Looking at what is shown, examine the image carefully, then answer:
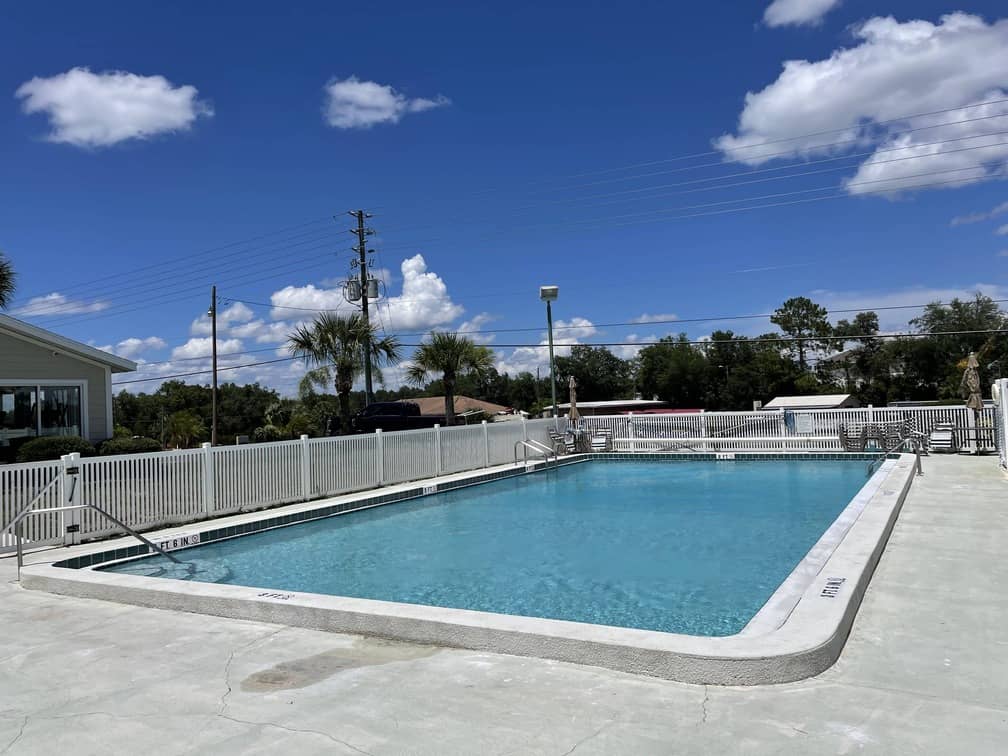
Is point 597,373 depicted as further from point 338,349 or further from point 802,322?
point 338,349

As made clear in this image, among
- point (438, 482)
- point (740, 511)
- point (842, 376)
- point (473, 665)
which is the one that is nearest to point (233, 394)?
point (842, 376)

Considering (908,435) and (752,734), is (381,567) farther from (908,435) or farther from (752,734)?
(908,435)

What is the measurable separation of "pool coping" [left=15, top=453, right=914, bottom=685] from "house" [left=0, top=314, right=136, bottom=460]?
10.9 m

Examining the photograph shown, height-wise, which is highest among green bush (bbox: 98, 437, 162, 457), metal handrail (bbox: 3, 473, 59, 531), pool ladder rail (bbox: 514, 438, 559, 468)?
green bush (bbox: 98, 437, 162, 457)

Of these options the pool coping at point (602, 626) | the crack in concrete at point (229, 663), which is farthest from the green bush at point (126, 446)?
the crack in concrete at point (229, 663)

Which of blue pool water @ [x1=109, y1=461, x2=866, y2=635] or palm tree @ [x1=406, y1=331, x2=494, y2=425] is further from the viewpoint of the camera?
palm tree @ [x1=406, y1=331, x2=494, y2=425]

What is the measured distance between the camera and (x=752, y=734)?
11.7ft

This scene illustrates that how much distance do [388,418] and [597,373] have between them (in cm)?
5594

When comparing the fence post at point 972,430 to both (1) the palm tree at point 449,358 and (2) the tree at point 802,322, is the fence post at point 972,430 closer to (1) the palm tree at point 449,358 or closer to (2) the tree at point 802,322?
(1) the palm tree at point 449,358

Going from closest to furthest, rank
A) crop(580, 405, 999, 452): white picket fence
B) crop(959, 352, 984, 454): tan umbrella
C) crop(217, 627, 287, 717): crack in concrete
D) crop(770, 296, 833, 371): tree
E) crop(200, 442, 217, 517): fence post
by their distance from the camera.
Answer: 1. crop(217, 627, 287, 717): crack in concrete
2. crop(200, 442, 217, 517): fence post
3. crop(959, 352, 984, 454): tan umbrella
4. crop(580, 405, 999, 452): white picket fence
5. crop(770, 296, 833, 371): tree

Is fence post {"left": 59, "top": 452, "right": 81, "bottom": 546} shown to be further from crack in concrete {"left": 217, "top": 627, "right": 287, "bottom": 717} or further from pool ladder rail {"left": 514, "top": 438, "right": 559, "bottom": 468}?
pool ladder rail {"left": 514, "top": 438, "right": 559, "bottom": 468}

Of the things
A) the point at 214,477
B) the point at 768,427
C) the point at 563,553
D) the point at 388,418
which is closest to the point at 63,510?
the point at 214,477

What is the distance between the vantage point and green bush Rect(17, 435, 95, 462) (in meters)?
15.1

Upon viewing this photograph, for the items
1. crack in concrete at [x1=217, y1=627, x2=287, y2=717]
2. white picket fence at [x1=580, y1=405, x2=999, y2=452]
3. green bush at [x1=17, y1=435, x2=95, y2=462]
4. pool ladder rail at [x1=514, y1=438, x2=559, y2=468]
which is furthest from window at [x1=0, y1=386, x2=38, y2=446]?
white picket fence at [x1=580, y1=405, x2=999, y2=452]
